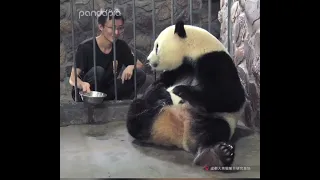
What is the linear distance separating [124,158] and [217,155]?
406 millimetres

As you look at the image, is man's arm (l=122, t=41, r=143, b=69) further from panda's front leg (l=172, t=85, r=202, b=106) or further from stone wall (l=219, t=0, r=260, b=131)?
stone wall (l=219, t=0, r=260, b=131)

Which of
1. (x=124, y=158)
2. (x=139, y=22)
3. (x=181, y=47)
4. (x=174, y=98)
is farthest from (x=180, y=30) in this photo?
(x=124, y=158)

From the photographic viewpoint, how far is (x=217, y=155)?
2.26 metres

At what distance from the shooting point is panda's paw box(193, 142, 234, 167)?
2.25 meters

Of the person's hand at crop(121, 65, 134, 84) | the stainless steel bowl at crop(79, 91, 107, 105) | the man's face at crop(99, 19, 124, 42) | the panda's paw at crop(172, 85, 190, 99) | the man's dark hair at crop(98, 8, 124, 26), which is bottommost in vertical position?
the stainless steel bowl at crop(79, 91, 107, 105)

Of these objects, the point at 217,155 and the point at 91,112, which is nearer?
the point at 217,155

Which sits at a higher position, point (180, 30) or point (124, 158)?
point (180, 30)

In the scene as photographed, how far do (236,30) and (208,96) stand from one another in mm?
326

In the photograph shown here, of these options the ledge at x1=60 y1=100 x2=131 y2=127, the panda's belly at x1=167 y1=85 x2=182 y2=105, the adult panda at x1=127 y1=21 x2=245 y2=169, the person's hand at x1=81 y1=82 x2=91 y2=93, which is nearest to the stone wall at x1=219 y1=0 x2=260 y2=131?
the adult panda at x1=127 y1=21 x2=245 y2=169

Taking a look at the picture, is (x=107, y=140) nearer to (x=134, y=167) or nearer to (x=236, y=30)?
(x=134, y=167)

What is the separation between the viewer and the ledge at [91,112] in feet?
7.68

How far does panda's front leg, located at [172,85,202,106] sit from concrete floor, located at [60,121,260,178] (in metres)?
0.23

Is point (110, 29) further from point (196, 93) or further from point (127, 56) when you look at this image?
point (196, 93)

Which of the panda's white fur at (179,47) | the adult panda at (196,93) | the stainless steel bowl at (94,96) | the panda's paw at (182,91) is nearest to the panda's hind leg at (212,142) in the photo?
the adult panda at (196,93)
